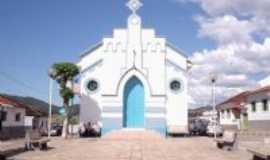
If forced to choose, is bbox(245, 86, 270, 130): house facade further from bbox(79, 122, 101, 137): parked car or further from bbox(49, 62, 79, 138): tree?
bbox(49, 62, 79, 138): tree

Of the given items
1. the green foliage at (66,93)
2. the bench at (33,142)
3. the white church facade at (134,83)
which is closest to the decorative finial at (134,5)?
the white church facade at (134,83)

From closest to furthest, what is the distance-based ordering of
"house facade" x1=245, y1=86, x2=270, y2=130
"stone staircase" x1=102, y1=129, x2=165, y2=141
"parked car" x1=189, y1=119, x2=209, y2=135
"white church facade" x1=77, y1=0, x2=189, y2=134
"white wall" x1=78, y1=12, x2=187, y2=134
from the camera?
"stone staircase" x1=102, y1=129, x2=165, y2=141 < "white church facade" x1=77, y1=0, x2=189, y2=134 < "white wall" x1=78, y1=12, x2=187, y2=134 < "house facade" x1=245, y1=86, x2=270, y2=130 < "parked car" x1=189, y1=119, x2=209, y2=135

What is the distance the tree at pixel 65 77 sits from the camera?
3177 cm

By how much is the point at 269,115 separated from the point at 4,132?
20.6 metres

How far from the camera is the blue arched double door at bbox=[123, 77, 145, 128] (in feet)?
115

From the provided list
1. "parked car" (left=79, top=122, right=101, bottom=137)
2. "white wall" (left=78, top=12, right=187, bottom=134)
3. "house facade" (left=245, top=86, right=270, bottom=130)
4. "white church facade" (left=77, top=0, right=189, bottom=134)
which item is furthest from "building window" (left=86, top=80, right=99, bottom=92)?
"house facade" (left=245, top=86, right=270, bottom=130)

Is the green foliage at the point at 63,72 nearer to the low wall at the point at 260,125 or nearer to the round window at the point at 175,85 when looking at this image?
the round window at the point at 175,85

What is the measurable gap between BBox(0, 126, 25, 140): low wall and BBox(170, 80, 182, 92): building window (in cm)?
1264

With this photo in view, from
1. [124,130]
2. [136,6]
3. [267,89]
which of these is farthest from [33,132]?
[267,89]

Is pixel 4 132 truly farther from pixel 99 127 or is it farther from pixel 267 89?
pixel 267 89

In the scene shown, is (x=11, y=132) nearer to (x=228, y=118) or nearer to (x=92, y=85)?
(x=92, y=85)

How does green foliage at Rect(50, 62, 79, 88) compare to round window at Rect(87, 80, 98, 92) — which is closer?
green foliage at Rect(50, 62, 79, 88)

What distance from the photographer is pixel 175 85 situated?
117ft

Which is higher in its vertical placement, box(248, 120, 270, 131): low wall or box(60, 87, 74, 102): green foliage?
box(60, 87, 74, 102): green foliage
